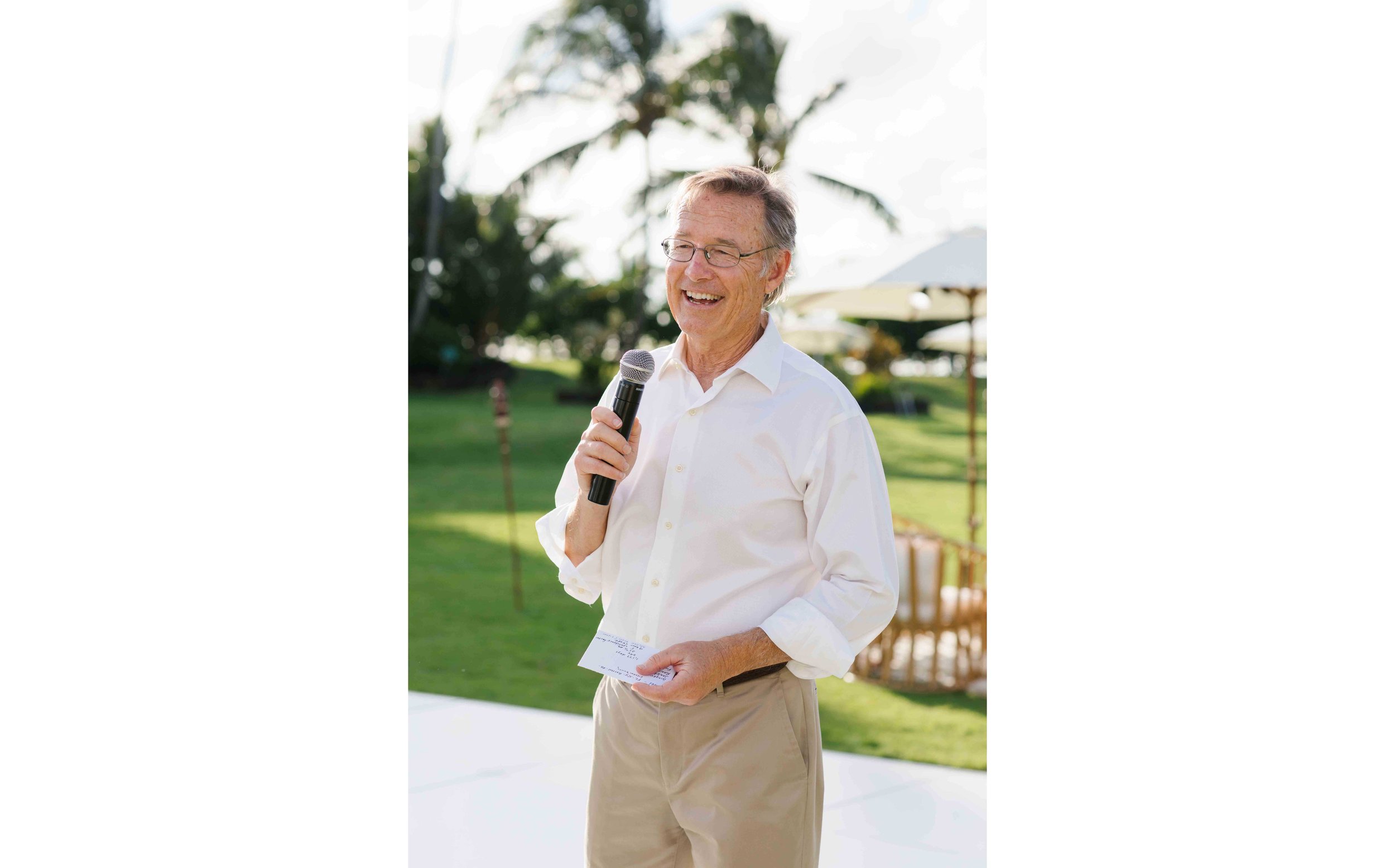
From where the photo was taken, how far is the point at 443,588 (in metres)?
9.35

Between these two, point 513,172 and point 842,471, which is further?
point 513,172

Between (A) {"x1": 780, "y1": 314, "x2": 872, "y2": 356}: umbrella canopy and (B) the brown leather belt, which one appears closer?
(B) the brown leather belt

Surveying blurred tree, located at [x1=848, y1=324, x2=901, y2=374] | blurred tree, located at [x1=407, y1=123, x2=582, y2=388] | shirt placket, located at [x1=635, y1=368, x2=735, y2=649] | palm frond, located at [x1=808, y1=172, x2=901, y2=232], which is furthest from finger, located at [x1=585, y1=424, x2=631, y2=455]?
blurred tree, located at [x1=848, y1=324, x2=901, y2=374]

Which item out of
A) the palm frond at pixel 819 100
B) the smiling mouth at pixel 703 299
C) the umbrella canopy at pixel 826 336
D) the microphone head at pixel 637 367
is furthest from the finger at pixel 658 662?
the umbrella canopy at pixel 826 336

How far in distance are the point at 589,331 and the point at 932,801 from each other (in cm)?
2805

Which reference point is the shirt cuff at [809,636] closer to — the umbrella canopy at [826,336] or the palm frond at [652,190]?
the palm frond at [652,190]

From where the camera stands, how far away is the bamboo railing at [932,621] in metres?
5.91

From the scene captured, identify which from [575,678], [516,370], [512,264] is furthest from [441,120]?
[575,678]

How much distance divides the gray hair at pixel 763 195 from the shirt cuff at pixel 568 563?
0.53m

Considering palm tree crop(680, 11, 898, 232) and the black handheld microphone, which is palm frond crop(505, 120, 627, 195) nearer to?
palm tree crop(680, 11, 898, 232)

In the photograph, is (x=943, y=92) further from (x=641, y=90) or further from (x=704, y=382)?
(x=704, y=382)

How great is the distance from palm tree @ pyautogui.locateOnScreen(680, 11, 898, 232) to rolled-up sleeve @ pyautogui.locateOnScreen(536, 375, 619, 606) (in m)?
17.3

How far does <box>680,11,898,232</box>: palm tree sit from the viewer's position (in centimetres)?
1883
